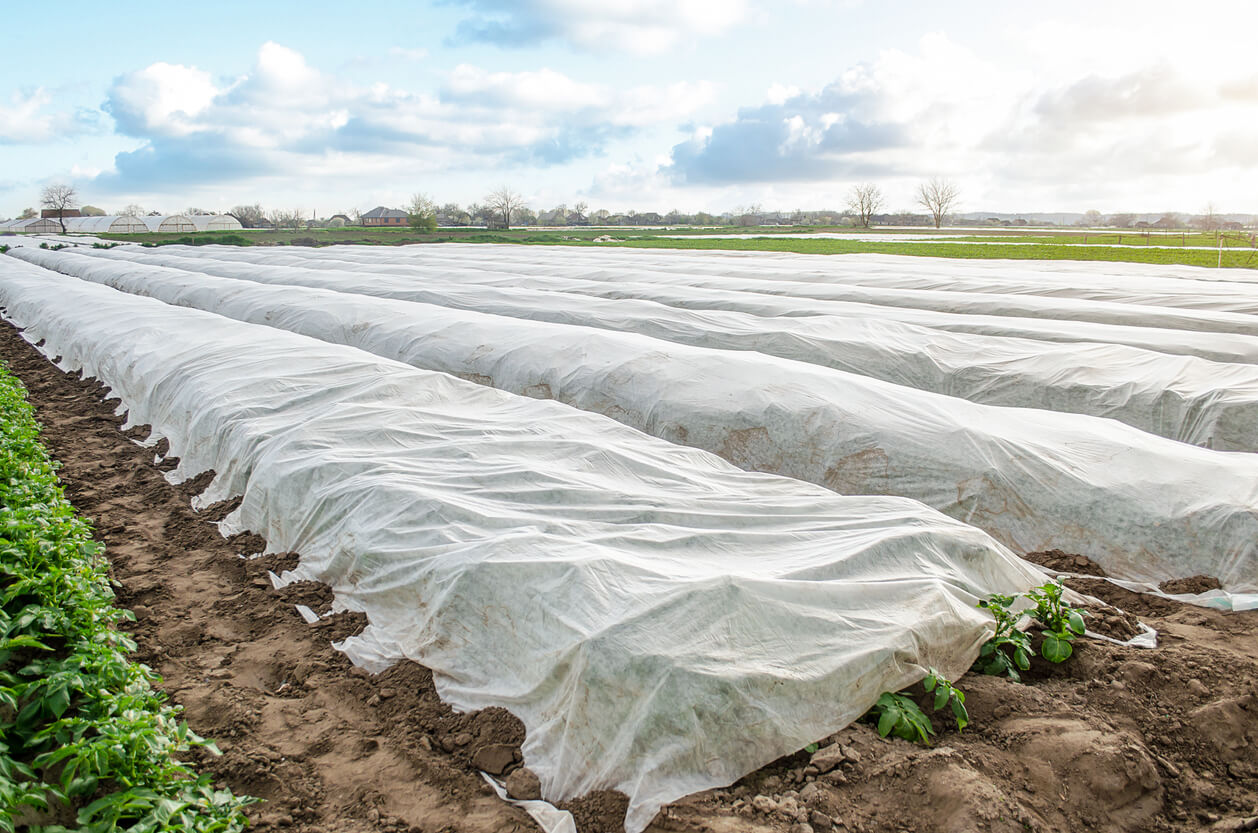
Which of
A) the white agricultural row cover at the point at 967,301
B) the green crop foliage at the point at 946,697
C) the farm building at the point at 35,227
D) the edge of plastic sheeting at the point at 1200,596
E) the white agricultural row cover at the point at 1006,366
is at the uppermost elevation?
the farm building at the point at 35,227

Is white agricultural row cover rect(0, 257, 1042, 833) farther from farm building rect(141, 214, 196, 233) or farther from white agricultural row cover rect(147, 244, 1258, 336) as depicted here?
farm building rect(141, 214, 196, 233)

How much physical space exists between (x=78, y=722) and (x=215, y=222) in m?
84.4

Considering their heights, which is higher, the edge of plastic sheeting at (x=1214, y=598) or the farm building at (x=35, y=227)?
the farm building at (x=35, y=227)

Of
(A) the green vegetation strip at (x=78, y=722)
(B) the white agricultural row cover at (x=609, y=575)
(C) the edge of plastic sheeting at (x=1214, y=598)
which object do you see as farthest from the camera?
(C) the edge of plastic sheeting at (x=1214, y=598)

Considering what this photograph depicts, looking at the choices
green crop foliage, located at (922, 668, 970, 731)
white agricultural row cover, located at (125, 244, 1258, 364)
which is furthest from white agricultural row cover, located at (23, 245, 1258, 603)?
white agricultural row cover, located at (125, 244, 1258, 364)

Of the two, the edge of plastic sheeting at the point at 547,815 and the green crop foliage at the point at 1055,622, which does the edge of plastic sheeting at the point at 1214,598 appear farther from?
the edge of plastic sheeting at the point at 547,815

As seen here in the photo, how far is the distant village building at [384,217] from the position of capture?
80.1m

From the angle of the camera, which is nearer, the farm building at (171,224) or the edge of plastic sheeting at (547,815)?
the edge of plastic sheeting at (547,815)

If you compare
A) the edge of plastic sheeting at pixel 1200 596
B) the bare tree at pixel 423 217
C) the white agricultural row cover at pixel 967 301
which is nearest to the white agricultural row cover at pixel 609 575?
the edge of plastic sheeting at pixel 1200 596

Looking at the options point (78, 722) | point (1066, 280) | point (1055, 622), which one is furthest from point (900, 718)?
point (1066, 280)

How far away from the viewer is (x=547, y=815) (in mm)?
2594

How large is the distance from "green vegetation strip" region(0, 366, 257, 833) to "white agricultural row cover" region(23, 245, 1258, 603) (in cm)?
414

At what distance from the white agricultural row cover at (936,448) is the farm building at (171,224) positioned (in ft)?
242

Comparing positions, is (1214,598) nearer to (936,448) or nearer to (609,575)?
(936,448)
